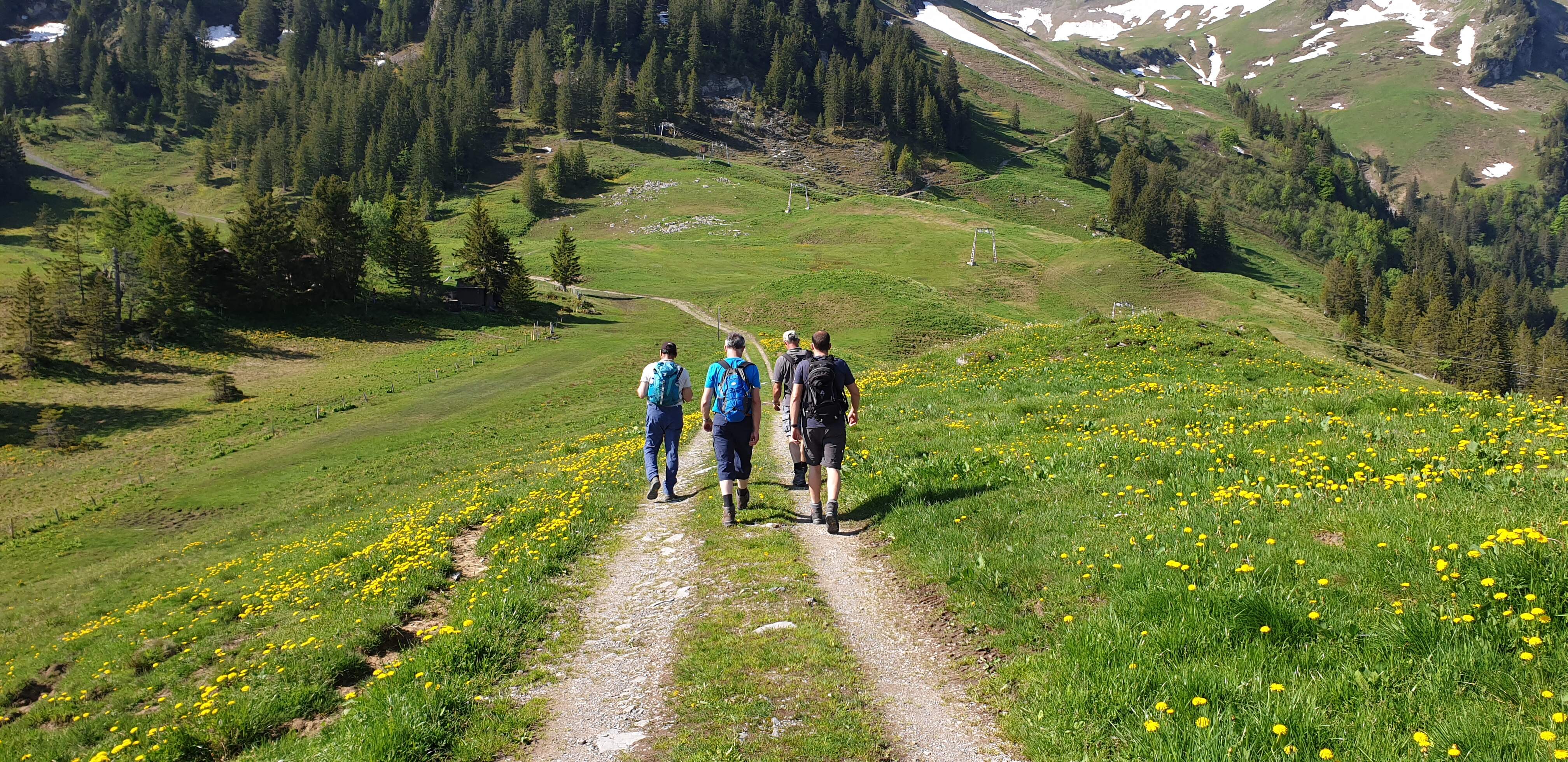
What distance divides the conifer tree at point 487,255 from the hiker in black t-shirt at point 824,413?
69.2 m

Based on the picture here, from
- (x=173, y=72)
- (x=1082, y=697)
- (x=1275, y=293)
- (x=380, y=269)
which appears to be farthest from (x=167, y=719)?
(x=173, y=72)

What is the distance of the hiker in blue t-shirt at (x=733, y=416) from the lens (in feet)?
42.5

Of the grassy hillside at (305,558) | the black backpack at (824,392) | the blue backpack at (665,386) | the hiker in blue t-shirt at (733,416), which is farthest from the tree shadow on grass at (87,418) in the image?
the black backpack at (824,392)

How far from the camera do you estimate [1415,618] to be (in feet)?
17.4

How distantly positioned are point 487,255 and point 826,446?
230 ft

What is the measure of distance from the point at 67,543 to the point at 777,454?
89.6 feet

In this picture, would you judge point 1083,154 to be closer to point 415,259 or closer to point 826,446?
point 415,259

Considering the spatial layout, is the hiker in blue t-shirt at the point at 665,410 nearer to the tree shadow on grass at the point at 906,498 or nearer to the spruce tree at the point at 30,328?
the tree shadow on grass at the point at 906,498

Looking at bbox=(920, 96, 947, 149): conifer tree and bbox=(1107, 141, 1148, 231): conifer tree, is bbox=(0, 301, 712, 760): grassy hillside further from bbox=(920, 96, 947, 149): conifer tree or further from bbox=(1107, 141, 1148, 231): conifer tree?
bbox=(920, 96, 947, 149): conifer tree

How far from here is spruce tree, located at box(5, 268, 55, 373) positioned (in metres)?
47.0

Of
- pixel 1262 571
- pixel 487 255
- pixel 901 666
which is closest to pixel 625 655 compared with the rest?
pixel 901 666

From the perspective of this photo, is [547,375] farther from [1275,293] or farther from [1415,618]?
[1275,293]

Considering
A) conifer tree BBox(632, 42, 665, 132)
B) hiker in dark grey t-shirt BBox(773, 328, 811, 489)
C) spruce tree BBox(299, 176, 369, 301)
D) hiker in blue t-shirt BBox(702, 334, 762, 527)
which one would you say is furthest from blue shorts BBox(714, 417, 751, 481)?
conifer tree BBox(632, 42, 665, 132)

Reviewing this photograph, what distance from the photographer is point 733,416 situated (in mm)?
13008
